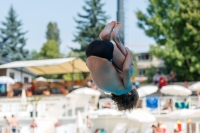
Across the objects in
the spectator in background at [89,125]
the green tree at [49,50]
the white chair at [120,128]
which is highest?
the green tree at [49,50]

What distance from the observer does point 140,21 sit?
21.9 meters

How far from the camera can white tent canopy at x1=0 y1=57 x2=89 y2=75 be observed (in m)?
18.5

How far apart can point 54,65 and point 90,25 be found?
571 inches

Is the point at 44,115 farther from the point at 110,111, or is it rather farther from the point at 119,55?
the point at 119,55

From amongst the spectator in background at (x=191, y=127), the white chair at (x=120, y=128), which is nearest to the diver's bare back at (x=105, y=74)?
the spectator in background at (x=191, y=127)

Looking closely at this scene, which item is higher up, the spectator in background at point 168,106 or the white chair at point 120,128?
the spectator in background at point 168,106

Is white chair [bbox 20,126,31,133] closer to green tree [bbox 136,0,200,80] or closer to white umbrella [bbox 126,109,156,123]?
white umbrella [bbox 126,109,156,123]

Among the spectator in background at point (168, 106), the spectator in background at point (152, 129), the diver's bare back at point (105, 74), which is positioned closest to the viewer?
the diver's bare back at point (105, 74)

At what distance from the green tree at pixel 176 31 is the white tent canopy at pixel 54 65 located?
152 inches

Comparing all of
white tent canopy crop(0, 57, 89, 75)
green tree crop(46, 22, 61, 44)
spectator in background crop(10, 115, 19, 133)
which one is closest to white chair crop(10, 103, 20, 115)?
spectator in background crop(10, 115, 19, 133)

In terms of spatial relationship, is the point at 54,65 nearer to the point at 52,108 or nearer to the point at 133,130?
the point at 52,108

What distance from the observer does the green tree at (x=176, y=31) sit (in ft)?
67.2

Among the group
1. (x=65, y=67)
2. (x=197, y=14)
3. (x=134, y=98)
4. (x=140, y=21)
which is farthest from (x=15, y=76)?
(x=134, y=98)

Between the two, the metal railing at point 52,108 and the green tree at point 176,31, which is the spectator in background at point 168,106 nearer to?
the metal railing at point 52,108
